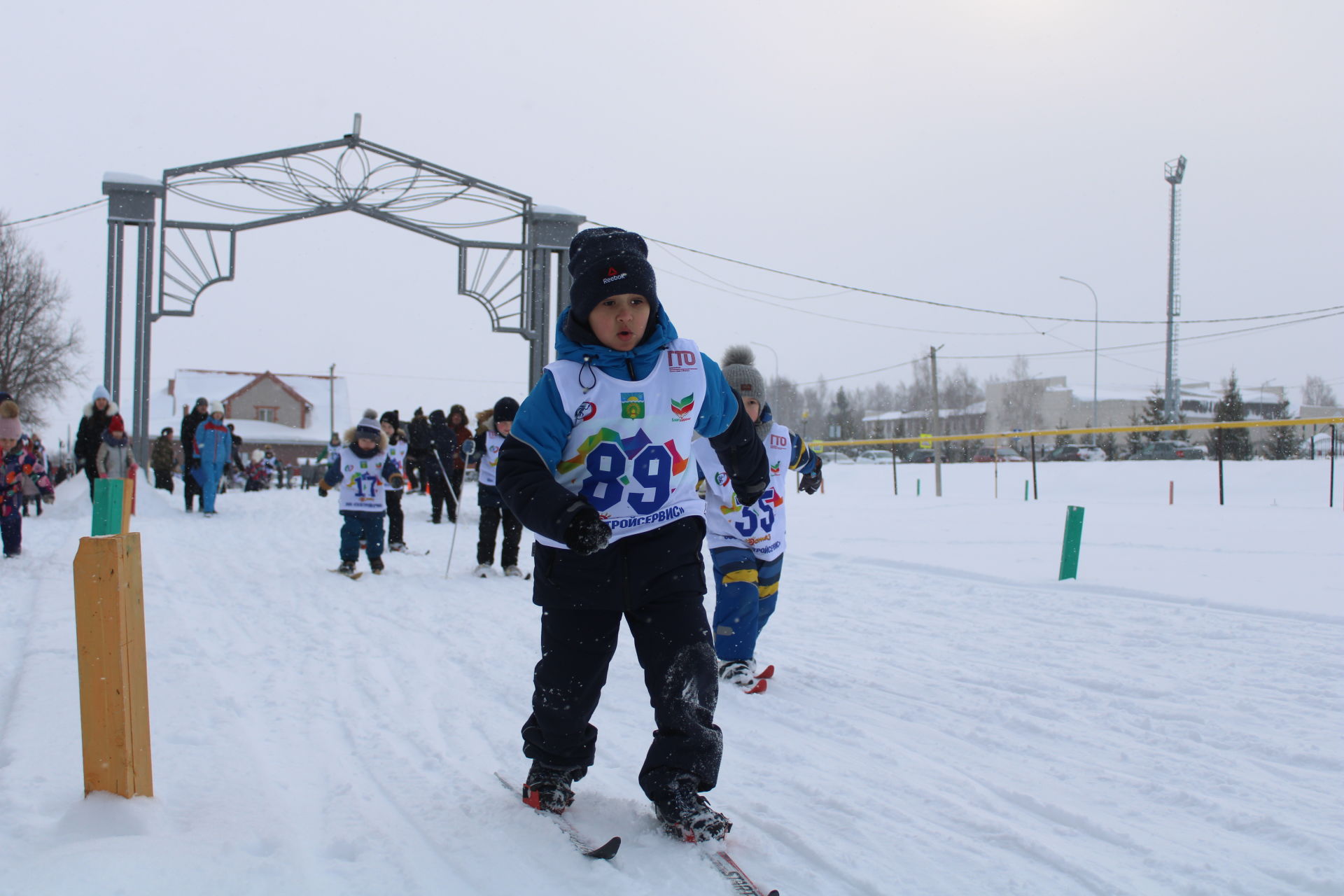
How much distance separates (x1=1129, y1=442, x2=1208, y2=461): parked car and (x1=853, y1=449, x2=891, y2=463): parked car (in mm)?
15672

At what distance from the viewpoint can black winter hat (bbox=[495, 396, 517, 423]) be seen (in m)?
8.11

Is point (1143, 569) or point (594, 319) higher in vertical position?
point (594, 319)

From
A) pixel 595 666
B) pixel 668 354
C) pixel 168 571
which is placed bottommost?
pixel 168 571

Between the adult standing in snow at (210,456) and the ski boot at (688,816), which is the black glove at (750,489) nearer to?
the ski boot at (688,816)

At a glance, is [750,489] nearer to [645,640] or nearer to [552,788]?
[645,640]

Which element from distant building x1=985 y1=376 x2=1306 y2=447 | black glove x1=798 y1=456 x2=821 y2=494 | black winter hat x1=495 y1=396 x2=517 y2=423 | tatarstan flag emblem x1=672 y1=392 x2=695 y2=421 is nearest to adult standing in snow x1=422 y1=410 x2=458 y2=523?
black winter hat x1=495 y1=396 x2=517 y2=423

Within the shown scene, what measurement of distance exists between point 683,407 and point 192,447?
47.7 feet

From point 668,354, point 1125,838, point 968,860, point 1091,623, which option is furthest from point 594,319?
point 1091,623

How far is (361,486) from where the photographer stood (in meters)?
8.48

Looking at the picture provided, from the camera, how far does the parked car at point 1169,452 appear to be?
2842cm

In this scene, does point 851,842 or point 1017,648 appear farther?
point 1017,648

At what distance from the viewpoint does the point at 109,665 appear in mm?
2428

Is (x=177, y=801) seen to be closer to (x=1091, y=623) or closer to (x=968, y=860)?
(x=968, y=860)

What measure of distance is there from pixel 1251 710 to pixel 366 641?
4659 mm
